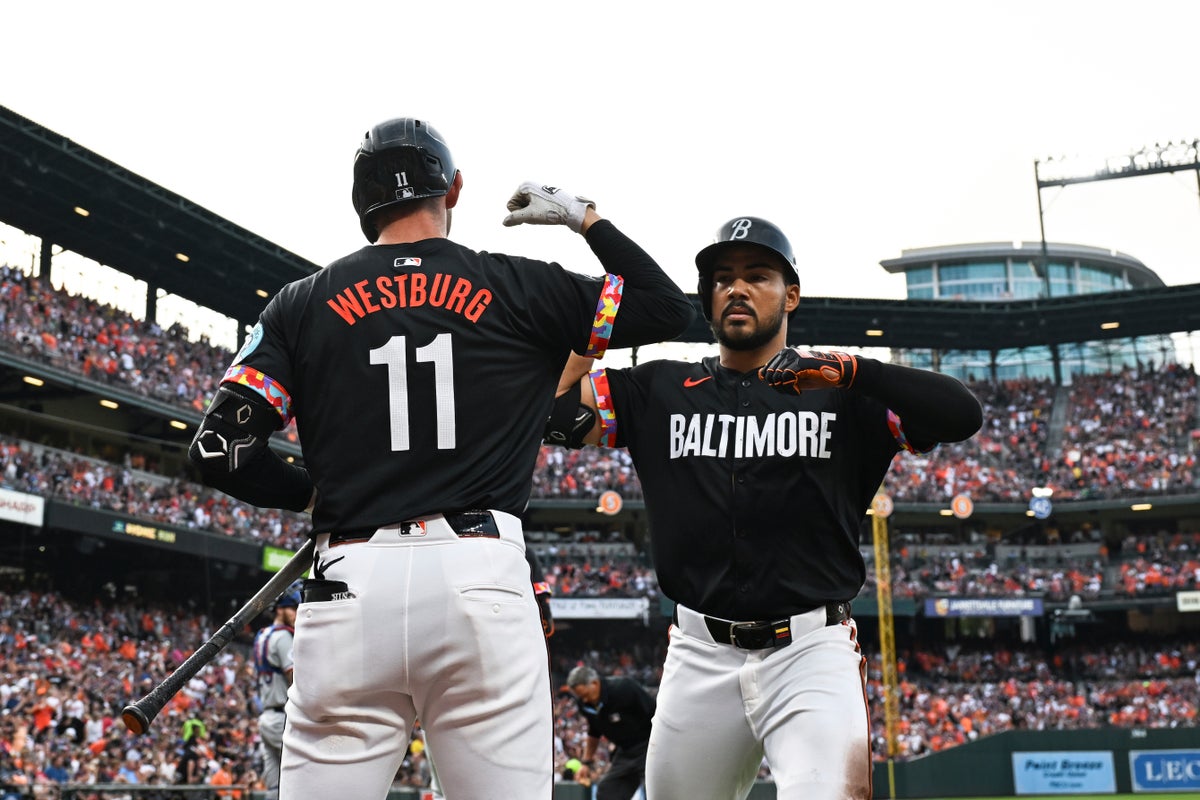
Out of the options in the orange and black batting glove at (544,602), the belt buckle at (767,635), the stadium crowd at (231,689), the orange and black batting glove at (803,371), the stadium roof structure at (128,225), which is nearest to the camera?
the orange and black batting glove at (803,371)

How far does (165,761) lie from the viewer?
2170 centimetres

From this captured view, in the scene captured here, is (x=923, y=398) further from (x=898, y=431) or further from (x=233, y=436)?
(x=233, y=436)

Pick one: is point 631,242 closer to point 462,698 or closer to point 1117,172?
point 462,698

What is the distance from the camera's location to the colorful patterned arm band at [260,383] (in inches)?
138

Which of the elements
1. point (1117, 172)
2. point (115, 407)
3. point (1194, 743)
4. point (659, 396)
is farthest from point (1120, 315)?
point (659, 396)

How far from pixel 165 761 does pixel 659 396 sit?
19.4 m

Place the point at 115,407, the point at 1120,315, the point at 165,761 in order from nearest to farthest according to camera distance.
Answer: the point at 165,761 → the point at 115,407 → the point at 1120,315

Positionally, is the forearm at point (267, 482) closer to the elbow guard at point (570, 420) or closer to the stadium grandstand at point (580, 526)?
the elbow guard at point (570, 420)

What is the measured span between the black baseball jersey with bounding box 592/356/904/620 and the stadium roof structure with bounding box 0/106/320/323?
31072mm

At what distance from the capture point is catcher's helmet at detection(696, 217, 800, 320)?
4965 mm

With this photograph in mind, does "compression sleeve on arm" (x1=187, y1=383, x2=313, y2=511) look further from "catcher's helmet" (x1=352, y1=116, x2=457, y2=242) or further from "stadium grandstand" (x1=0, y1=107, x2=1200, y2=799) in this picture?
"stadium grandstand" (x1=0, y1=107, x2=1200, y2=799)

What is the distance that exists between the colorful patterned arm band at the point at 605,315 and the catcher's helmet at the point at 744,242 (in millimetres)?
1367

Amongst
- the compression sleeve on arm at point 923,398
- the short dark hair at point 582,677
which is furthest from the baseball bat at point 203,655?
the short dark hair at point 582,677

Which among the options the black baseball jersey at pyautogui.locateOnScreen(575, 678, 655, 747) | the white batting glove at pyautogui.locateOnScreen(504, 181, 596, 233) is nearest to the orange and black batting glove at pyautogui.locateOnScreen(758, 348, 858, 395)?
the white batting glove at pyautogui.locateOnScreen(504, 181, 596, 233)
